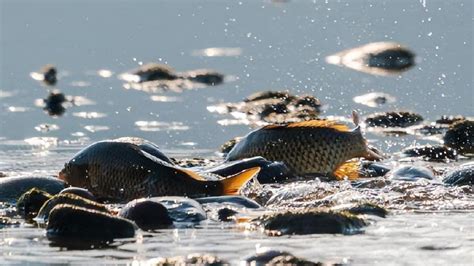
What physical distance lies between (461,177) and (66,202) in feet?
13.2

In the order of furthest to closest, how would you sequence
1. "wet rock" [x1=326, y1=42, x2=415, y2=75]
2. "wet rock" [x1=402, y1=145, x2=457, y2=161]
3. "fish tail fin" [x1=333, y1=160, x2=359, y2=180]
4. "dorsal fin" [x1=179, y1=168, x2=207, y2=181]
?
"wet rock" [x1=326, y1=42, x2=415, y2=75] → "wet rock" [x1=402, y1=145, x2=457, y2=161] → "fish tail fin" [x1=333, y1=160, x2=359, y2=180] → "dorsal fin" [x1=179, y1=168, x2=207, y2=181]

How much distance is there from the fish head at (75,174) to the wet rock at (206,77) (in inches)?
609

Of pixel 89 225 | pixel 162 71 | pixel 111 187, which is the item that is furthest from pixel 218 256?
pixel 162 71

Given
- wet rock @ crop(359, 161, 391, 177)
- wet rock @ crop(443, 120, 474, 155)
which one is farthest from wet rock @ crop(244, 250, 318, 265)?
wet rock @ crop(443, 120, 474, 155)

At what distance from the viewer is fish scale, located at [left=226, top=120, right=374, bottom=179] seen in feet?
43.0

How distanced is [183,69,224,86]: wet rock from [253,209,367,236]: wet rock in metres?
18.6

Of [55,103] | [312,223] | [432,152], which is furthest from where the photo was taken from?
[55,103]

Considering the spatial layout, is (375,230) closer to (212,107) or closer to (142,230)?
(142,230)

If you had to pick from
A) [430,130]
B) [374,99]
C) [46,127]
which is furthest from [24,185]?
[374,99]

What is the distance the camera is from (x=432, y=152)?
54.5ft

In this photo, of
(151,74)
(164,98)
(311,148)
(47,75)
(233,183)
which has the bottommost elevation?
(233,183)

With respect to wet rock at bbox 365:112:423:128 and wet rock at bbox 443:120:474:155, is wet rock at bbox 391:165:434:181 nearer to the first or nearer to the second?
wet rock at bbox 443:120:474:155

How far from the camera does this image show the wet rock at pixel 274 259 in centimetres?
748

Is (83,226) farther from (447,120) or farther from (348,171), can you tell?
(447,120)
